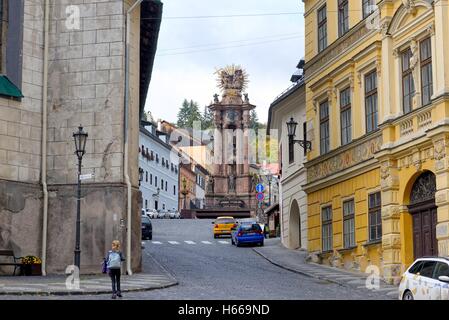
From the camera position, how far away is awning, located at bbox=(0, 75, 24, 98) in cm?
2905

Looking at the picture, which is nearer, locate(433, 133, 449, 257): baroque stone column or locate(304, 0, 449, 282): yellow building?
locate(433, 133, 449, 257): baroque stone column

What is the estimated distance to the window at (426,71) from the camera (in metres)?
26.0

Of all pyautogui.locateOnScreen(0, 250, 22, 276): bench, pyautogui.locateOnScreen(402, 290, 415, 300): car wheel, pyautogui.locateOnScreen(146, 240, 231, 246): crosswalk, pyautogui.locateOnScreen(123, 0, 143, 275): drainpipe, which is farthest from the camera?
pyautogui.locateOnScreen(146, 240, 231, 246): crosswalk

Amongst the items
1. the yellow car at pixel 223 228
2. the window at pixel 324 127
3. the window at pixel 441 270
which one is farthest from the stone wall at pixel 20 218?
the yellow car at pixel 223 228

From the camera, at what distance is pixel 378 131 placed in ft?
96.7

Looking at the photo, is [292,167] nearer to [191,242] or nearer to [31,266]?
[191,242]

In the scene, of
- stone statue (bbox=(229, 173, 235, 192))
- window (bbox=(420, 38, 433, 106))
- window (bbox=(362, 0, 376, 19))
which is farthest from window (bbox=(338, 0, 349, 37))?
stone statue (bbox=(229, 173, 235, 192))

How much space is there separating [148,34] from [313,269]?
1239 cm

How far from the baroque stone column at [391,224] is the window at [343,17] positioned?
23.9 feet

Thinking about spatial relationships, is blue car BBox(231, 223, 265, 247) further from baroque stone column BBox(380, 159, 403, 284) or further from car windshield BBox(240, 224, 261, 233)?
baroque stone column BBox(380, 159, 403, 284)

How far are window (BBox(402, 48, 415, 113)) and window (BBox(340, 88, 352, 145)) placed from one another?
502 cm

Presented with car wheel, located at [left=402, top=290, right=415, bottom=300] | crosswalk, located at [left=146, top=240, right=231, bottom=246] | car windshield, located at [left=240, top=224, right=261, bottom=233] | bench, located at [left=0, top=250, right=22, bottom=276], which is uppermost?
car windshield, located at [left=240, top=224, right=261, bottom=233]

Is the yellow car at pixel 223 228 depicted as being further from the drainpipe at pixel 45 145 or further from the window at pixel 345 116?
the drainpipe at pixel 45 145

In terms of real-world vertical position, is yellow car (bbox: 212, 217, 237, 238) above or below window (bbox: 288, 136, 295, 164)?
below
